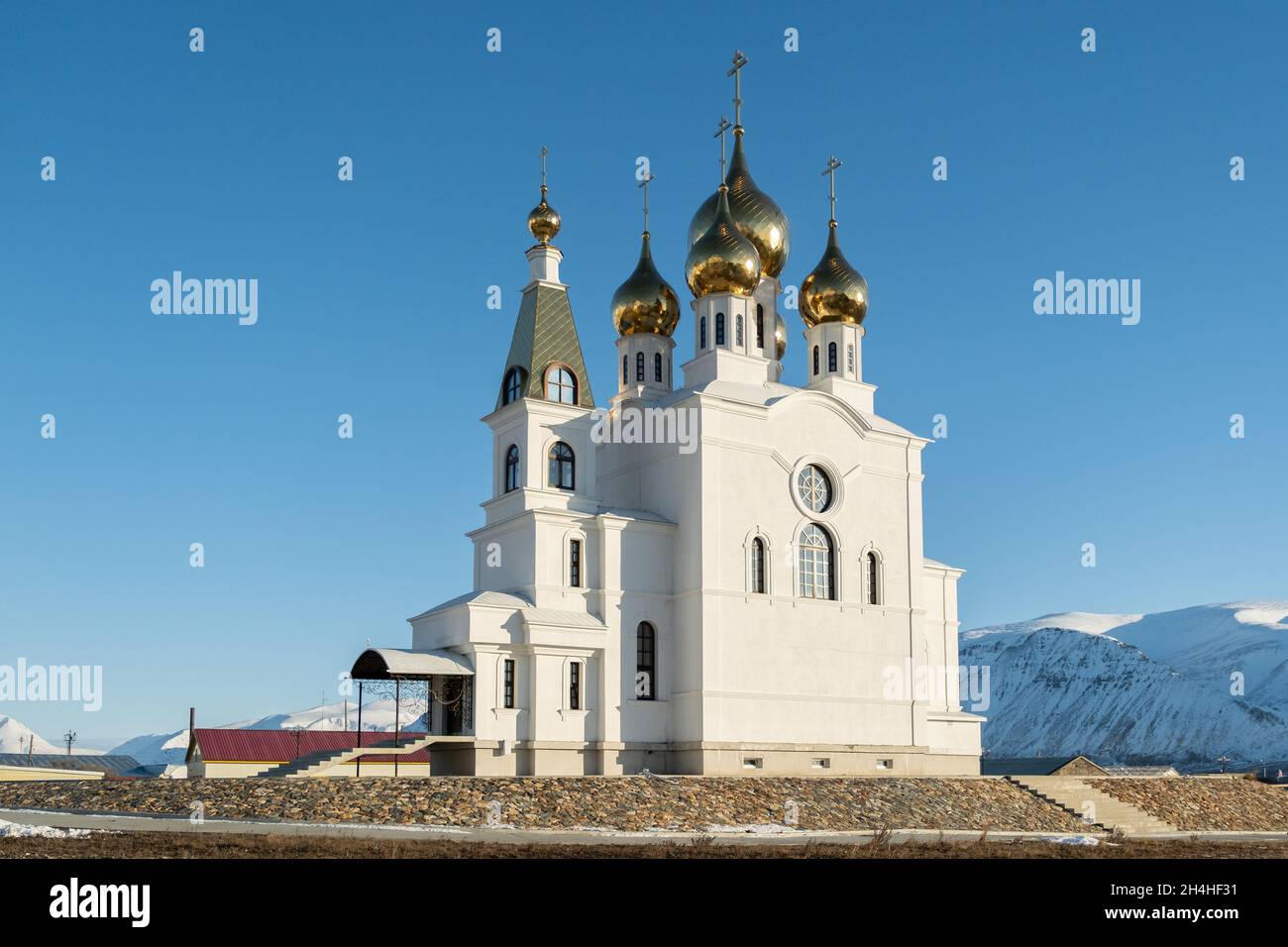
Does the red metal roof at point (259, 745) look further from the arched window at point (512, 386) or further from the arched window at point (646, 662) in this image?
the arched window at point (646, 662)

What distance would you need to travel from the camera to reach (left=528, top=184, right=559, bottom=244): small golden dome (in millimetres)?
33438

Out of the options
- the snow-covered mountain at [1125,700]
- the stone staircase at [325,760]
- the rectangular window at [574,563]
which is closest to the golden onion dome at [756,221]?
the rectangular window at [574,563]

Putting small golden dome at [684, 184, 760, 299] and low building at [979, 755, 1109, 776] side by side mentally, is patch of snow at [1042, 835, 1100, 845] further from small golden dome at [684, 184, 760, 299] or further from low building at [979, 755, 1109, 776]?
low building at [979, 755, 1109, 776]

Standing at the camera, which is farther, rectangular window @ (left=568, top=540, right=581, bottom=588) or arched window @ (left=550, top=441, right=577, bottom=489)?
arched window @ (left=550, top=441, right=577, bottom=489)

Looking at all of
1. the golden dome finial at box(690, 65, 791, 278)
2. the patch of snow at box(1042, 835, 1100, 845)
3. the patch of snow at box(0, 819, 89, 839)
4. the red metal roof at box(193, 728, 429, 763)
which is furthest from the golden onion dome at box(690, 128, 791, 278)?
the red metal roof at box(193, 728, 429, 763)

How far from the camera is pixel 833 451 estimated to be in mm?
32781

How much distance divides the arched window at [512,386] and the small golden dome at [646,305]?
3.62m

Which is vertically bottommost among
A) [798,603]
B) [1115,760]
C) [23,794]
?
[1115,760]

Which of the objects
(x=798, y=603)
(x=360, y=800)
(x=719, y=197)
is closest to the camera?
(x=360, y=800)

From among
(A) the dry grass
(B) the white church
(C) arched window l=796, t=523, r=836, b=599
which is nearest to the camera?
(A) the dry grass

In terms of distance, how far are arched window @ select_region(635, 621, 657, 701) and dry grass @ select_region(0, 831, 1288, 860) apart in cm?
1060
